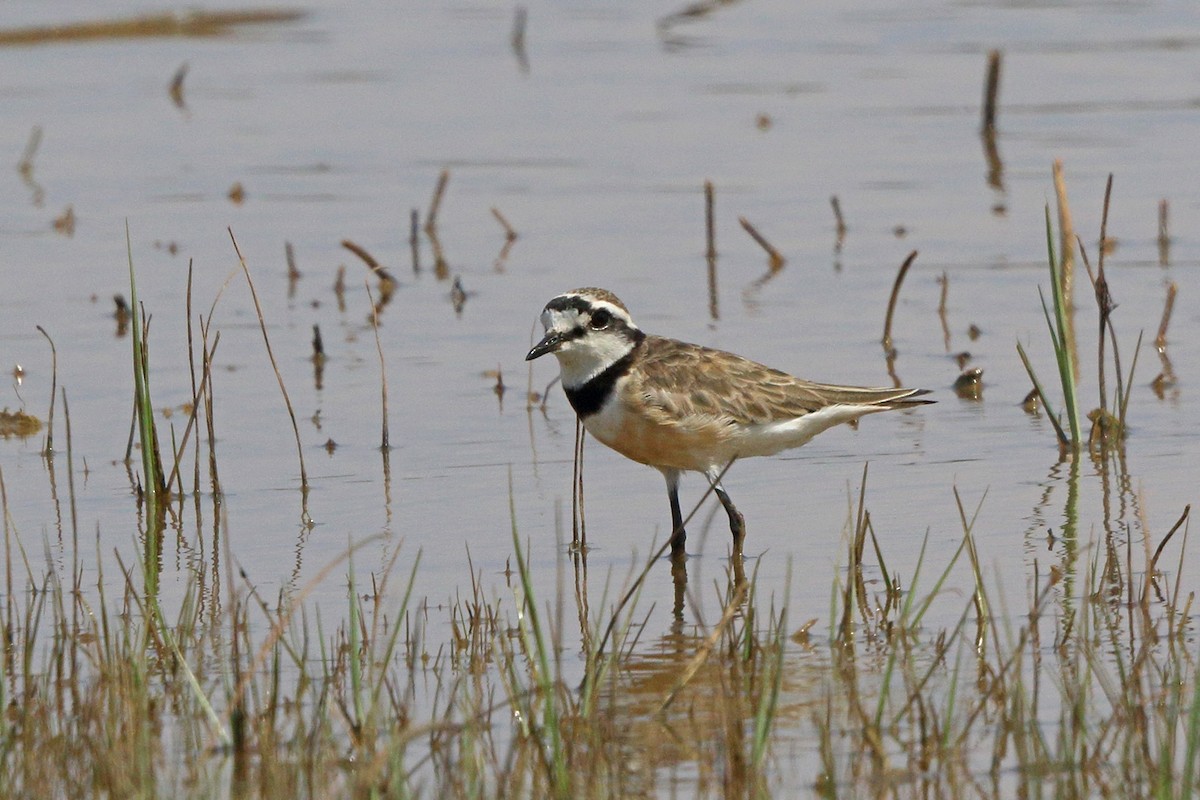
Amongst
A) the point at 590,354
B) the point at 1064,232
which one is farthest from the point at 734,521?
the point at 1064,232

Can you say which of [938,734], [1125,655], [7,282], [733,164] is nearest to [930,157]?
[733,164]

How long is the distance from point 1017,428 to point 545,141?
8.55 metres

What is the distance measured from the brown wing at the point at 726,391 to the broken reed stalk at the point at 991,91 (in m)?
8.44

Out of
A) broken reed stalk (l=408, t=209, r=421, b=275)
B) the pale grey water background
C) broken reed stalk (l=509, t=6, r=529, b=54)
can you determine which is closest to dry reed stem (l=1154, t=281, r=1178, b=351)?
the pale grey water background

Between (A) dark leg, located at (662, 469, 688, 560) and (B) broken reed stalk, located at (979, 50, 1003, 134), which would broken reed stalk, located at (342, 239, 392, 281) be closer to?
(A) dark leg, located at (662, 469, 688, 560)

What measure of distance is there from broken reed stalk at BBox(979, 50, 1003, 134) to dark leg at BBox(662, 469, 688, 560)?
9021 millimetres

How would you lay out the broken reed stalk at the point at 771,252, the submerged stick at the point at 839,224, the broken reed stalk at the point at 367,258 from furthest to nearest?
the submerged stick at the point at 839,224 → the broken reed stalk at the point at 771,252 → the broken reed stalk at the point at 367,258

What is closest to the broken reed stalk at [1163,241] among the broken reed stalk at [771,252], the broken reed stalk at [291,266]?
the broken reed stalk at [771,252]

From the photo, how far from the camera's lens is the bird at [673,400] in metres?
7.84

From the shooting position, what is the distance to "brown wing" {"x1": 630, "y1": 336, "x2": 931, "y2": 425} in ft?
25.8

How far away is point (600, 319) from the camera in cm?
789

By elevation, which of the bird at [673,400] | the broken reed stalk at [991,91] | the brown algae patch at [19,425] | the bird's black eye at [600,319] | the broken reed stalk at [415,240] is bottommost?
the brown algae patch at [19,425]

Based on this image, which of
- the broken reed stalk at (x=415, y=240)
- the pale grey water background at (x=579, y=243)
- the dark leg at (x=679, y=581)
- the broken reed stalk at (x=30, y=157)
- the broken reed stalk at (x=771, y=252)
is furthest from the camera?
the broken reed stalk at (x=30, y=157)

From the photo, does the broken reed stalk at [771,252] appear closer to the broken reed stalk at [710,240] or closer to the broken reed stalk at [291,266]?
the broken reed stalk at [710,240]
